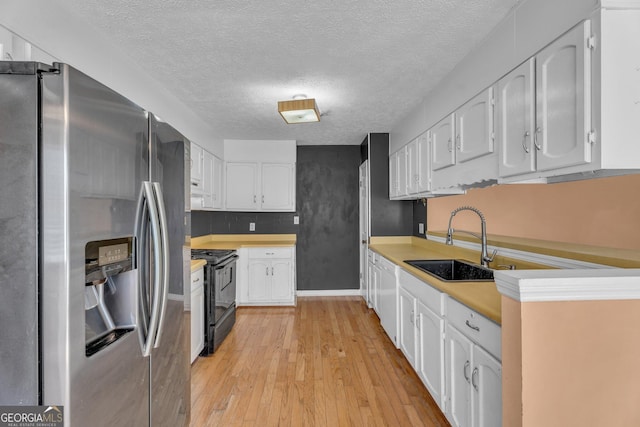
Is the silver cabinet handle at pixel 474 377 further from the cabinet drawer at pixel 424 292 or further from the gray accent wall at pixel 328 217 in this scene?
the gray accent wall at pixel 328 217

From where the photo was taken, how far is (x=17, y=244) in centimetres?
87

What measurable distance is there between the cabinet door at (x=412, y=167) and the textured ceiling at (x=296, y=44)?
435 mm

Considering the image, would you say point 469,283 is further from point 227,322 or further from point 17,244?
point 227,322

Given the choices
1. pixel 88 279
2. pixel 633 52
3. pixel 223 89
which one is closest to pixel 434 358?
pixel 633 52

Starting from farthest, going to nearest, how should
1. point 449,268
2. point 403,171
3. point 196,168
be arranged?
point 403,171
point 196,168
point 449,268

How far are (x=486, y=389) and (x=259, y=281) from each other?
11.1ft

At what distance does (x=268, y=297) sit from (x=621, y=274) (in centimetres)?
387

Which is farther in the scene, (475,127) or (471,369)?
(475,127)

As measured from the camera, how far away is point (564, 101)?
4.33ft

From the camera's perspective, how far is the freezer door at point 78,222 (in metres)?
0.88

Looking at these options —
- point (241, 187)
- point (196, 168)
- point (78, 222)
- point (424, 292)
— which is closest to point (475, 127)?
point (424, 292)

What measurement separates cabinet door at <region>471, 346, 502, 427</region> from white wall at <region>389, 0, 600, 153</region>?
1432 mm

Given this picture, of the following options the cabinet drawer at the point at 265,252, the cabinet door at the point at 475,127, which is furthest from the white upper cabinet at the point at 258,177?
the cabinet door at the point at 475,127

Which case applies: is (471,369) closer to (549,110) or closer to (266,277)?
(549,110)
